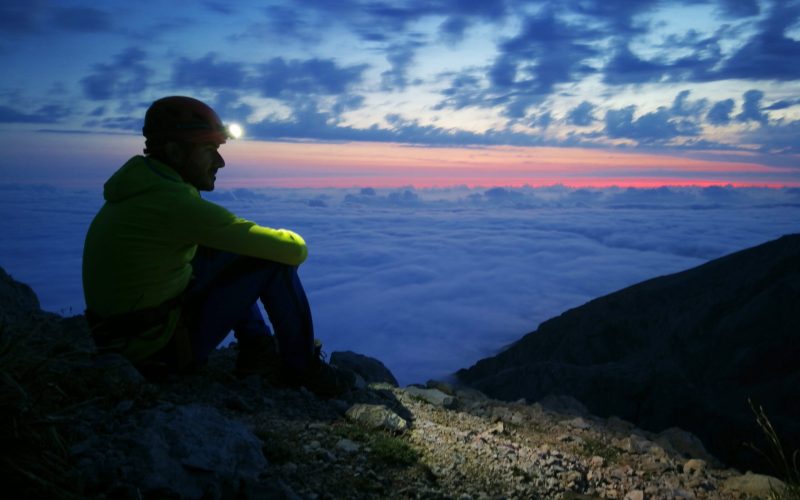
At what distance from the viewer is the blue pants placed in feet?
14.8

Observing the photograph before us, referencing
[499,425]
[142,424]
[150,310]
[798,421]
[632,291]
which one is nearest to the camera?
[142,424]

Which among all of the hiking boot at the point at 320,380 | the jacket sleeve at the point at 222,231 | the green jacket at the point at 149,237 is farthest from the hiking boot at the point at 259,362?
the jacket sleeve at the point at 222,231

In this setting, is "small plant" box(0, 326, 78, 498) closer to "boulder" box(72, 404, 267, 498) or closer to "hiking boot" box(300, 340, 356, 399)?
"boulder" box(72, 404, 267, 498)

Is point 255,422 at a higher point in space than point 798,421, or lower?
higher

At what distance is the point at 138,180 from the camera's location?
383 centimetres

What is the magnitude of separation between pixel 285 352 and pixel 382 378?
341 cm

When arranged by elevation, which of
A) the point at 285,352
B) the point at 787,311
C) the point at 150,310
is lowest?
the point at 787,311

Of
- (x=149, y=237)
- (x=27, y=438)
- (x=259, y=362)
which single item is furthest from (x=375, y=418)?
(x=27, y=438)

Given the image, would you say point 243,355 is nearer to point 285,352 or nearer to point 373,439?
point 285,352

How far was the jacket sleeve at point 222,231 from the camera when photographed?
12.5ft

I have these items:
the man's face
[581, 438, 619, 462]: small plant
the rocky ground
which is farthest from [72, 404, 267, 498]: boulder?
[581, 438, 619, 462]: small plant

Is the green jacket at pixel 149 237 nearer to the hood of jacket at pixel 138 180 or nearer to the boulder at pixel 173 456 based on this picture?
the hood of jacket at pixel 138 180

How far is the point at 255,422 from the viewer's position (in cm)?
420

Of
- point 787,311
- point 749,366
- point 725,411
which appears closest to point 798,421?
point 725,411
